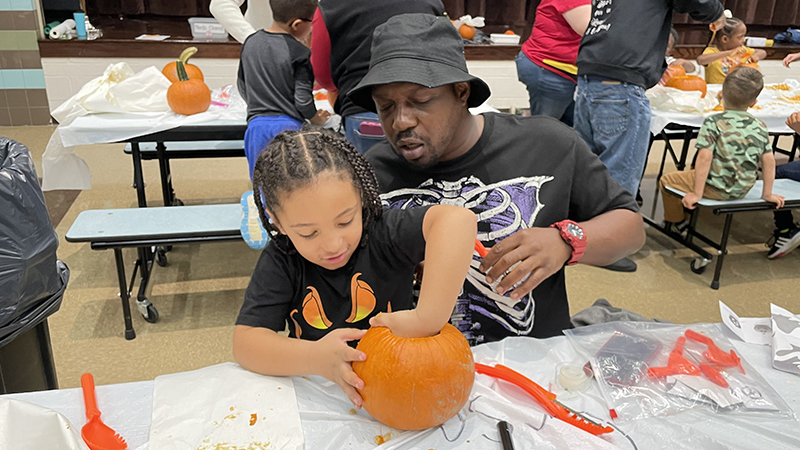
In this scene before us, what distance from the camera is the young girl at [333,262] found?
0.92 meters

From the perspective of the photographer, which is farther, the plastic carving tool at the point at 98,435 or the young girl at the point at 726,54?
the young girl at the point at 726,54

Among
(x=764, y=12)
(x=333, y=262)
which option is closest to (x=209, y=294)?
(x=333, y=262)

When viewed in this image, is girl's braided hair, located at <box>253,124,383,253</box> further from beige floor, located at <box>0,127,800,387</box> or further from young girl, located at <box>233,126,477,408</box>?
beige floor, located at <box>0,127,800,387</box>

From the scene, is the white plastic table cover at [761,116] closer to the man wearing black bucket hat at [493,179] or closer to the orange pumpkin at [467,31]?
the man wearing black bucket hat at [493,179]

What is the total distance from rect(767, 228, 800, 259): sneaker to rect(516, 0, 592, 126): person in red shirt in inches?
59.0

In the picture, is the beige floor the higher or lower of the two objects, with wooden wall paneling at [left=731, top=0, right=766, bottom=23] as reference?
lower

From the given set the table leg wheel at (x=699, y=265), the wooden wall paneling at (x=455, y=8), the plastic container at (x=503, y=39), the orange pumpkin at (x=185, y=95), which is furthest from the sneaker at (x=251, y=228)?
the wooden wall paneling at (x=455, y=8)

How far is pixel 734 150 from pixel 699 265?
0.70 metres

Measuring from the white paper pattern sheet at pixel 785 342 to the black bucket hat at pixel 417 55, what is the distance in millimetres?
804

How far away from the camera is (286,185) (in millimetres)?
976

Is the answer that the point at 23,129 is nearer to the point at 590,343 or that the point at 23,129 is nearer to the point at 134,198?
the point at 134,198

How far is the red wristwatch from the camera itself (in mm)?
1219

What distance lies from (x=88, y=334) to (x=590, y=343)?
92.9 inches

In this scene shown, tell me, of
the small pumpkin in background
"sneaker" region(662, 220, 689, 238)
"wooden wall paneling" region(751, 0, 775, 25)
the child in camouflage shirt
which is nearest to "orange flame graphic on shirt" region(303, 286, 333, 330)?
the child in camouflage shirt
